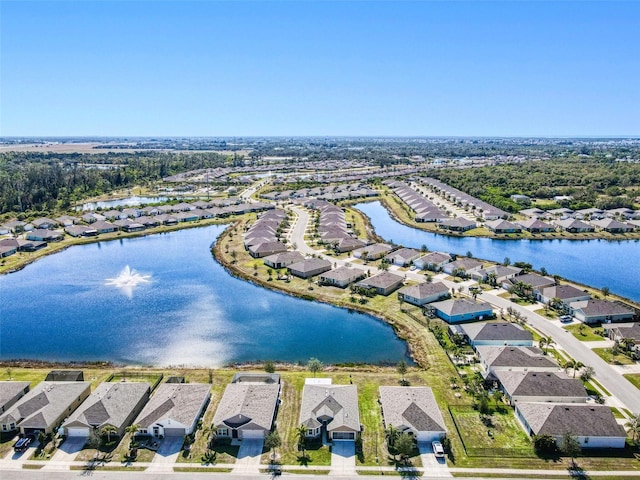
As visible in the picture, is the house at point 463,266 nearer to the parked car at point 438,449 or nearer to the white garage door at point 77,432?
the parked car at point 438,449

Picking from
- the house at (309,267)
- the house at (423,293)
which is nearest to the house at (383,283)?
the house at (423,293)

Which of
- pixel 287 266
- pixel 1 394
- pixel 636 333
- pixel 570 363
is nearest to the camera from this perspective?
pixel 1 394

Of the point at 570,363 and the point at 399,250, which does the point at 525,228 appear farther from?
the point at 570,363

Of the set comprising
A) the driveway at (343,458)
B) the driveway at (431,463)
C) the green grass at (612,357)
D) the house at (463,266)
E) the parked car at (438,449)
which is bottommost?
the driveway at (431,463)

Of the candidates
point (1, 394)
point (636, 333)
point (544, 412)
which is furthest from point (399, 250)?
point (1, 394)

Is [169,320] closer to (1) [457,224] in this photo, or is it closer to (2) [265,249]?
(2) [265,249]

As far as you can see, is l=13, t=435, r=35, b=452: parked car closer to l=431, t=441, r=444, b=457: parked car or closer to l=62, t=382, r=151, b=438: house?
l=62, t=382, r=151, b=438: house
